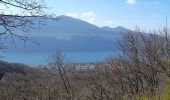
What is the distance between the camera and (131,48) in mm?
29703

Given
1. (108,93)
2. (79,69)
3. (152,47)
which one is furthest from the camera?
(79,69)

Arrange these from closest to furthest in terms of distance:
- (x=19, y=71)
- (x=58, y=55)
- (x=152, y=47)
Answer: (x=152, y=47), (x=58, y=55), (x=19, y=71)

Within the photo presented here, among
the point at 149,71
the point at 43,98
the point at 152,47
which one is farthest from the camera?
the point at 43,98

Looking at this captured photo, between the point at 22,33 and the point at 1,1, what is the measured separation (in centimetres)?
93

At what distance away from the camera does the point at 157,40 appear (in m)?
29.2

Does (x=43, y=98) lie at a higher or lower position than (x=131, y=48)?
lower

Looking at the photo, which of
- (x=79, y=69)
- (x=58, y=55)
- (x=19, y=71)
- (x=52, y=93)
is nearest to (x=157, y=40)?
(x=52, y=93)

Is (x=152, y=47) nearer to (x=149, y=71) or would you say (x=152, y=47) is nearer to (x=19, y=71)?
(x=149, y=71)

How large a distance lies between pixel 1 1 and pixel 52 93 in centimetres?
2848

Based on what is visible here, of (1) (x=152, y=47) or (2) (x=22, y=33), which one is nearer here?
(2) (x=22, y=33)

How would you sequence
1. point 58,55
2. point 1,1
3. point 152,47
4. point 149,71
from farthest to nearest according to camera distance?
point 58,55 < point 152,47 < point 149,71 < point 1,1

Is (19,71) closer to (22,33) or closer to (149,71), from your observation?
(149,71)

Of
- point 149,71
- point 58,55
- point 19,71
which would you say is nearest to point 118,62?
point 149,71

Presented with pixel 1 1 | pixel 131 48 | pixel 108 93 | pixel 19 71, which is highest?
pixel 1 1
